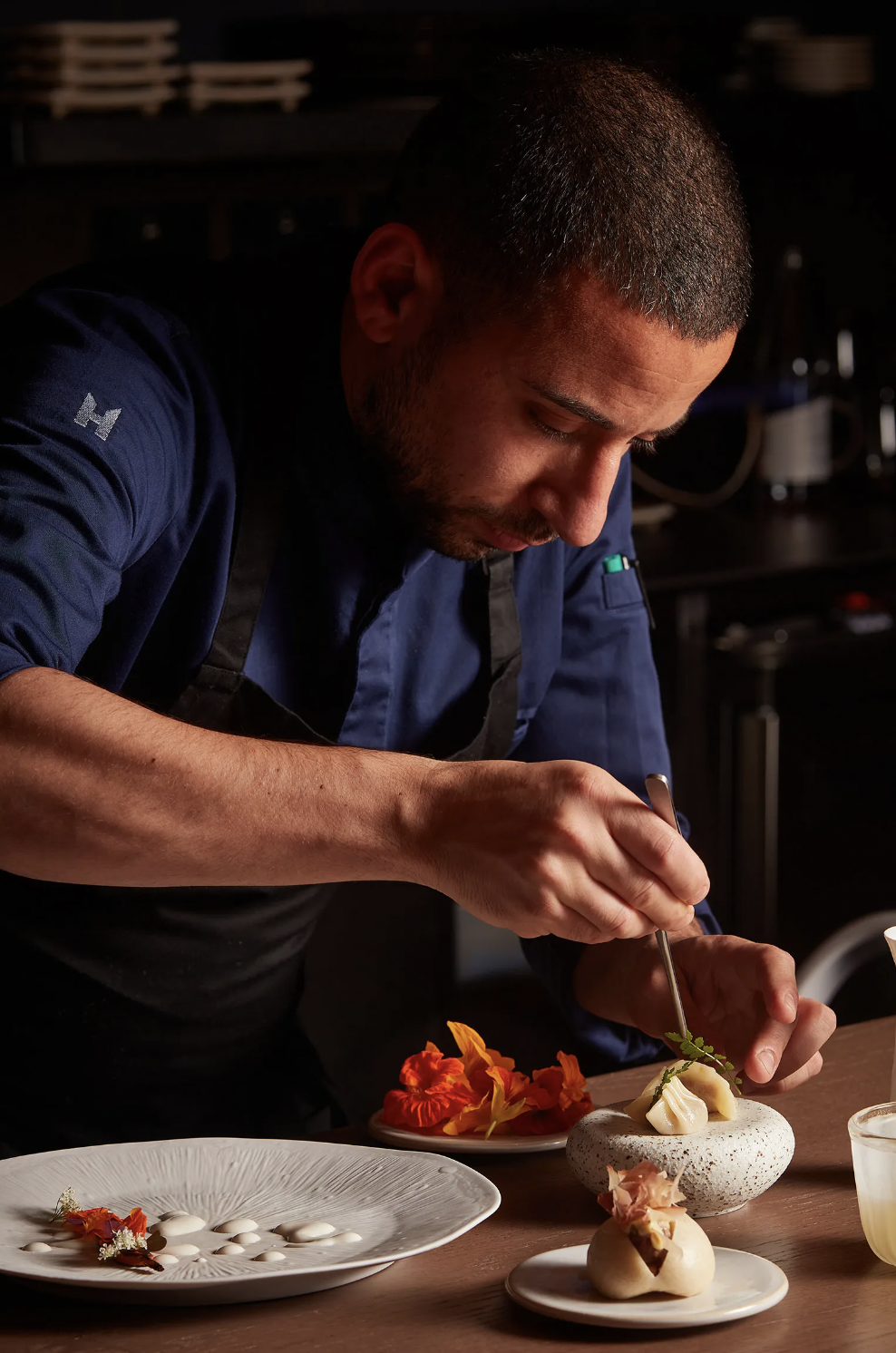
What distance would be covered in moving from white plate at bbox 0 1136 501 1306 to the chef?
17 cm

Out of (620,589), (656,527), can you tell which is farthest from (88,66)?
(620,589)

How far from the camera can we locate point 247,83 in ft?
9.50

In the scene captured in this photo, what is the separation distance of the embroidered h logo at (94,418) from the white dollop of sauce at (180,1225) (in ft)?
1.76

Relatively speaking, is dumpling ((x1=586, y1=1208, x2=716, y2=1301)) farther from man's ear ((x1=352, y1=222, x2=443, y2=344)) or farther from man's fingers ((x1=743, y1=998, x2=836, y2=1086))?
man's ear ((x1=352, y1=222, x2=443, y2=344))

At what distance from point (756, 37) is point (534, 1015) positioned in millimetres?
1923

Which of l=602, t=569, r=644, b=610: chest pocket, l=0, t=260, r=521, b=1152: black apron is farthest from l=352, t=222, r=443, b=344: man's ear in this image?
l=602, t=569, r=644, b=610: chest pocket

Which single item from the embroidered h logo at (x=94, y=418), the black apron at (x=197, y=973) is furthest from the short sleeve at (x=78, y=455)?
the black apron at (x=197, y=973)

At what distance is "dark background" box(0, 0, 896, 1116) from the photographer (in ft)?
8.93

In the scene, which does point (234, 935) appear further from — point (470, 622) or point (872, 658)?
point (872, 658)

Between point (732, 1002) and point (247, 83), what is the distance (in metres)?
2.13

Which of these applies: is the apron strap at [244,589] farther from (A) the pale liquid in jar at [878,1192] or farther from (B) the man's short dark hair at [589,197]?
(A) the pale liquid in jar at [878,1192]

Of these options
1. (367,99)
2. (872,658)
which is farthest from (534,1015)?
(367,99)

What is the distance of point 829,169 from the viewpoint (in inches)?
140

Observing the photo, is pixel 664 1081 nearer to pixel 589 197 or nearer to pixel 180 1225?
pixel 180 1225
